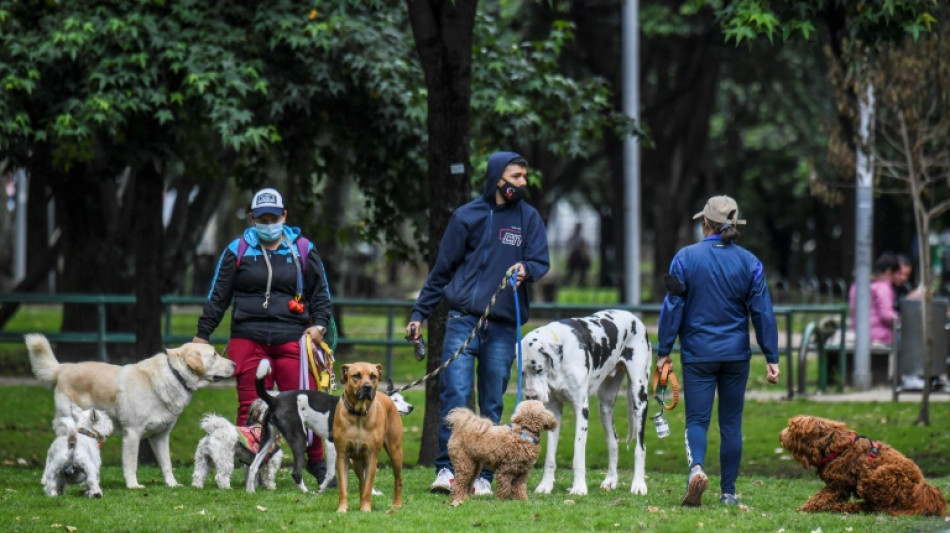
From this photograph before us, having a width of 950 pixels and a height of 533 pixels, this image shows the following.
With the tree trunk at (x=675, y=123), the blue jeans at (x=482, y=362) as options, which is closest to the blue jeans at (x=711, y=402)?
the blue jeans at (x=482, y=362)

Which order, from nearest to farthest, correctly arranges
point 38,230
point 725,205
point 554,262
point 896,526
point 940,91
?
point 896,526
point 725,205
point 940,91
point 38,230
point 554,262

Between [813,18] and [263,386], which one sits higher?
[813,18]

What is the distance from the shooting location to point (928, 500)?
9109 millimetres

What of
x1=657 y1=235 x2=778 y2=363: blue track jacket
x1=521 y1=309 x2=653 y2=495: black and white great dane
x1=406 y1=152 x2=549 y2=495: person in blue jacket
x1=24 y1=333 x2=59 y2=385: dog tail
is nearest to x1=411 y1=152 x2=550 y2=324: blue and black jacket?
x1=406 y1=152 x2=549 y2=495: person in blue jacket

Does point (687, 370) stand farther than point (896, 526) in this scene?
Yes

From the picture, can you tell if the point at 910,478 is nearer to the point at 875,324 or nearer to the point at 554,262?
the point at 875,324

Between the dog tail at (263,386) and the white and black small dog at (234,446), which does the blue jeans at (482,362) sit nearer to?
the dog tail at (263,386)

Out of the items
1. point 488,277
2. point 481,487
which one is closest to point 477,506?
point 481,487

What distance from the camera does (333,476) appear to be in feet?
33.1

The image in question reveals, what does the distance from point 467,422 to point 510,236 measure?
141 centimetres

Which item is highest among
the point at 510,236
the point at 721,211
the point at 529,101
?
the point at 529,101

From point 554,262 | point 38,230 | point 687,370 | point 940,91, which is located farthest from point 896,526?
point 554,262

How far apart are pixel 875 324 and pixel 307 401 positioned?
458 inches

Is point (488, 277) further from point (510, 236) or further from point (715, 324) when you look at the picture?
point (715, 324)
